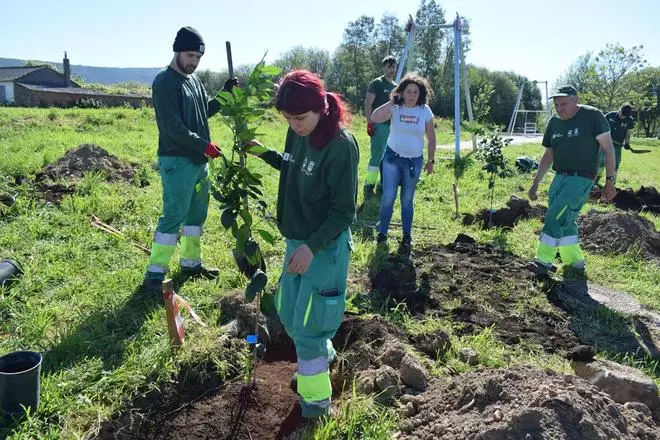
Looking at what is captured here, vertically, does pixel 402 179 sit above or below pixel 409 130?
below

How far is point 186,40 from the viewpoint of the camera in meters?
3.91

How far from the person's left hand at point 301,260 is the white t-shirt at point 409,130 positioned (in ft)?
11.1

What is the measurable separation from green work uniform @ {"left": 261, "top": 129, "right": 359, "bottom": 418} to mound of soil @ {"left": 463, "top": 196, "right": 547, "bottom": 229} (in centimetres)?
488

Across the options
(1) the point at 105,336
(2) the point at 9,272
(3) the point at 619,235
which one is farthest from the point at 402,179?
(2) the point at 9,272

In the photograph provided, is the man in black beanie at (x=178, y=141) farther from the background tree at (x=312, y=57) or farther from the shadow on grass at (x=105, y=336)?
the background tree at (x=312, y=57)

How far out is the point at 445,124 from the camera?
94.8ft

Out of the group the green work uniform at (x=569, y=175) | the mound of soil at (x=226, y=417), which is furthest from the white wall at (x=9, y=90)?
the mound of soil at (x=226, y=417)

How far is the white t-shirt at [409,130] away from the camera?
214 inches

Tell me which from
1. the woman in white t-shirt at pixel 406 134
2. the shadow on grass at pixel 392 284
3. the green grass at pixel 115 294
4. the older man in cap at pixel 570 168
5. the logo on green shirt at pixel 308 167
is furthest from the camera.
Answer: the woman in white t-shirt at pixel 406 134

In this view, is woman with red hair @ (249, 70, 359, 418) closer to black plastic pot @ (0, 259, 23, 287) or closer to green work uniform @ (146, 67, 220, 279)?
green work uniform @ (146, 67, 220, 279)

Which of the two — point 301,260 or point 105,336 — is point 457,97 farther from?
point 301,260

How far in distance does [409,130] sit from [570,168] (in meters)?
1.70

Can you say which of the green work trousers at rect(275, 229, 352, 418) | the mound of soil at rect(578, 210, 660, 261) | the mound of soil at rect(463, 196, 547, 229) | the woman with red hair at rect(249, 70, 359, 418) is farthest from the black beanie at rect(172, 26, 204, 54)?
the mound of soil at rect(578, 210, 660, 261)

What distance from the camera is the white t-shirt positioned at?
17.8 feet
